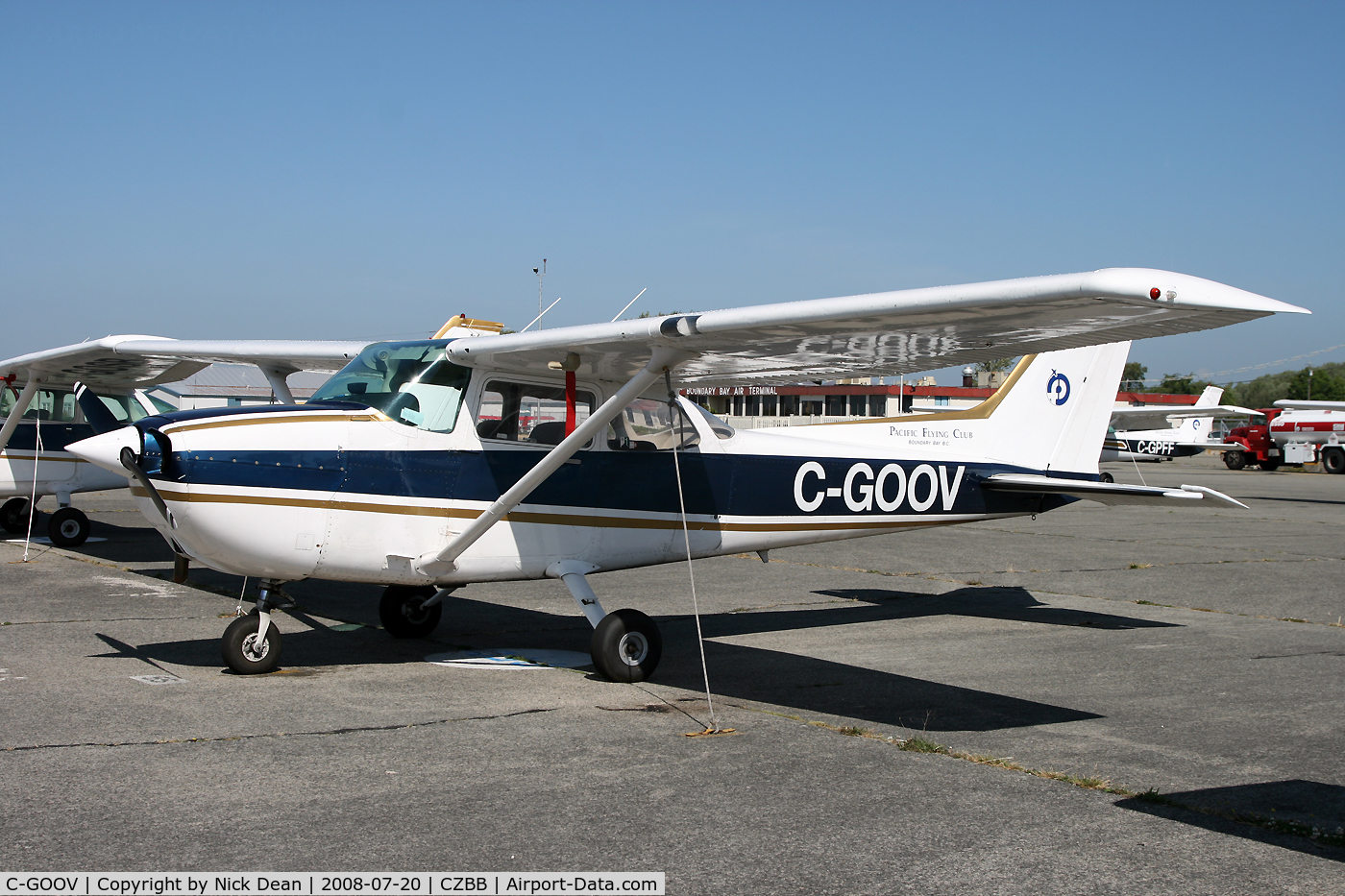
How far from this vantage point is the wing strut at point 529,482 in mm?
6383

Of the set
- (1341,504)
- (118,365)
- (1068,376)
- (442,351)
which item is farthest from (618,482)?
(1341,504)

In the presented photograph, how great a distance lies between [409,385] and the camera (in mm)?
6898

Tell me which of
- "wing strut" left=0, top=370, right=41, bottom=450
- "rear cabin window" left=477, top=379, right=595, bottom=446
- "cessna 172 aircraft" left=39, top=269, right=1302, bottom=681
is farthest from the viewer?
"wing strut" left=0, top=370, right=41, bottom=450

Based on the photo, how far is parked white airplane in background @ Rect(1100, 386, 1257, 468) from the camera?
141ft

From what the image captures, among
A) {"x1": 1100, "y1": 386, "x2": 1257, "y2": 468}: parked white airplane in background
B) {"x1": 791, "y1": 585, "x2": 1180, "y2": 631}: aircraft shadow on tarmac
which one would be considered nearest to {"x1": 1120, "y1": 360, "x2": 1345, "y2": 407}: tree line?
{"x1": 1100, "y1": 386, "x2": 1257, "y2": 468}: parked white airplane in background

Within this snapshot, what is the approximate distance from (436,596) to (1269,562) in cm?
1102

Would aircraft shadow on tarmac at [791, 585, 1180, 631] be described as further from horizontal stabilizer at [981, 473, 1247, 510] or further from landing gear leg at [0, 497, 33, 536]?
landing gear leg at [0, 497, 33, 536]

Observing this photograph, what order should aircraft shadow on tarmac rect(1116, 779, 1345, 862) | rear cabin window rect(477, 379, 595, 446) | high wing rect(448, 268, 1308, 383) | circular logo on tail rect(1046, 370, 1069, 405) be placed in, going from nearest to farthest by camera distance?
aircraft shadow on tarmac rect(1116, 779, 1345, 862) → high wing rect(448, 268, 1308, 383) → rear cabin window rect(477, 379, 595, 446) → circular logo on tail rect(1046, 370, 1069, 405)

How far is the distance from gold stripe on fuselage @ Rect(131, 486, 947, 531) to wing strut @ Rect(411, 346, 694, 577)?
25 centimetres

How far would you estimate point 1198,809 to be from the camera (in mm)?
4305

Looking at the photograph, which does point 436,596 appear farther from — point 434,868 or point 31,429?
point 31,429

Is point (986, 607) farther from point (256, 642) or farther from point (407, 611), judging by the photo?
point (256, 642)

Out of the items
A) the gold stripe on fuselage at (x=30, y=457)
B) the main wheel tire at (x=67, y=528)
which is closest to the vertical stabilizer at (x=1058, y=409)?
the main wheel tire at (x=67, y=528)

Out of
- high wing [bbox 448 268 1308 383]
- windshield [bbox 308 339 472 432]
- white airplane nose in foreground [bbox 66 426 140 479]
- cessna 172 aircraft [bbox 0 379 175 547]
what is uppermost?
high wing [bbox 448 268 1308 383]
